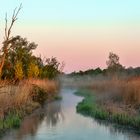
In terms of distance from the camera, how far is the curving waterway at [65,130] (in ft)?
64.1

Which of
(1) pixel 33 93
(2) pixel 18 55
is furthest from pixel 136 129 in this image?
(2) pixel 18 55

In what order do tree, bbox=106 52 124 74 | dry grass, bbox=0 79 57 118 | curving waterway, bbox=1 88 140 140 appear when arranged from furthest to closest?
tree, bbox=106 52 124 74 → dry grass, bbox=0 79 57 118 → curving waterway, bbox=1 88 140 140

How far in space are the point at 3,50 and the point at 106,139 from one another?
5.49 m

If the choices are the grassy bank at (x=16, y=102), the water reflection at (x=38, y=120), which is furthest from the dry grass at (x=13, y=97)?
the water reflection at (x=38, y=120)

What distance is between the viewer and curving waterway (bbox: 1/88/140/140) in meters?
19.5

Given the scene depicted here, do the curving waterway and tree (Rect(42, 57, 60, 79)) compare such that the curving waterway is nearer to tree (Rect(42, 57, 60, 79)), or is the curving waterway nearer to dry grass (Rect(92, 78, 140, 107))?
dry grass (Rect(92, 78, 140, 107))

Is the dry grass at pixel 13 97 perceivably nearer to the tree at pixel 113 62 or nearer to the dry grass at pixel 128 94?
the dry grass at pixel 128 94

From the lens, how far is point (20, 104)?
87.8 feet

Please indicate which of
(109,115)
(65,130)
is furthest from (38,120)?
(65,130)

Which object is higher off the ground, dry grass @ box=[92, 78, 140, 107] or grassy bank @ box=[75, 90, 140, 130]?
dry grass @ box=[92, 78, 140, 107]

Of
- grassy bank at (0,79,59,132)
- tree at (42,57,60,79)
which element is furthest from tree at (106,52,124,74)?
grassy bank at (0,79,59,132)

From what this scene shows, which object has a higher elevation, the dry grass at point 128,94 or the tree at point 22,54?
the tree at point 22,54

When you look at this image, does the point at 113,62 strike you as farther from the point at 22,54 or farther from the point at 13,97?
the point at 13,97

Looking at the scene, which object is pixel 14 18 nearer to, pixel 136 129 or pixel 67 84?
pixel 136 129
